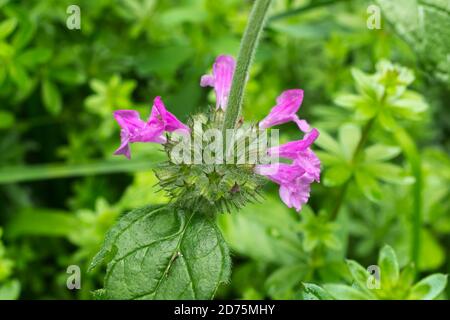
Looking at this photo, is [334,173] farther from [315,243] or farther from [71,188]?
[71,188]

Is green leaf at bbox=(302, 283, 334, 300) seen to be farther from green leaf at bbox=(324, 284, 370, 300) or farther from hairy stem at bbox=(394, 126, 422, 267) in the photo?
hairy stem at bbox=(394, 126, 422, 267)

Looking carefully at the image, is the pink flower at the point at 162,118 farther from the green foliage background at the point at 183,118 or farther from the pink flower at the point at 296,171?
the green foliage background at the point at 183,118


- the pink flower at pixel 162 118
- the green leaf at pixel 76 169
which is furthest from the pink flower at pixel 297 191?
the green leaf at pixel 76 169

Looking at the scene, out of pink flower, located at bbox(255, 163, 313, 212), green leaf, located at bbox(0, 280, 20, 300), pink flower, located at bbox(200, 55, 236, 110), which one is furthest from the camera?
green leaf, located at bbox(0, 280, 20, 300)

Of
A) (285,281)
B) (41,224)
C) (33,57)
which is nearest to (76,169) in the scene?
(41,224)

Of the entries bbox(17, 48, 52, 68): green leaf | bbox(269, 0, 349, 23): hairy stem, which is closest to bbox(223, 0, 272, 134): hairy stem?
bbox(269, 0, 349, 23): hairy stem
